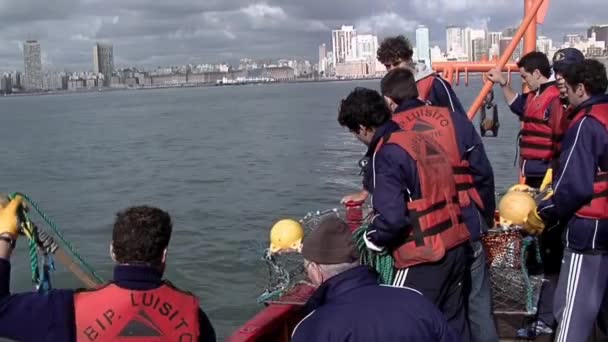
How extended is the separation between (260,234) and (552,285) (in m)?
12.0

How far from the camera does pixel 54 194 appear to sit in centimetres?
2431

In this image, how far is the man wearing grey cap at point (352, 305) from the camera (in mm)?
2334

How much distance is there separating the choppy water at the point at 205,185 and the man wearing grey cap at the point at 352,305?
541 cm

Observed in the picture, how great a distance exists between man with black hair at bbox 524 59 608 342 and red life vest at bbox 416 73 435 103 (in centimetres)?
78

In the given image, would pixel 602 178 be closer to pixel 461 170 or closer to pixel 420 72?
pixel 461 170

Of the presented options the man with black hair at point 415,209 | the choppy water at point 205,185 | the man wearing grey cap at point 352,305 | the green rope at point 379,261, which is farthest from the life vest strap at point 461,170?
the choppy water at point 205,185

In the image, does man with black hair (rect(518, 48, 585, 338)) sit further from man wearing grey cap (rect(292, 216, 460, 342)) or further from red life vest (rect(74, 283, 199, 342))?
red life vest (rect(74, 283, 199, 342))

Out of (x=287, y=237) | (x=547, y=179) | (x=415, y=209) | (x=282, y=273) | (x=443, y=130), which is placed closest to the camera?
(x=415, y=209)

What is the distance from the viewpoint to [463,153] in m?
4.00

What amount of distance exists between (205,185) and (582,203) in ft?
70.2

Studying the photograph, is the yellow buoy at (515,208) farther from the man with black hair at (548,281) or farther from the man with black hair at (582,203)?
the man with black hair at (582,203)

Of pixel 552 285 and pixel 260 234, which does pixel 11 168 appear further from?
pixel 552 285

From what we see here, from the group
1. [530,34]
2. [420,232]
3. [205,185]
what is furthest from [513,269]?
[205,185]

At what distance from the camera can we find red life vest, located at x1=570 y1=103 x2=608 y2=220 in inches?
155
